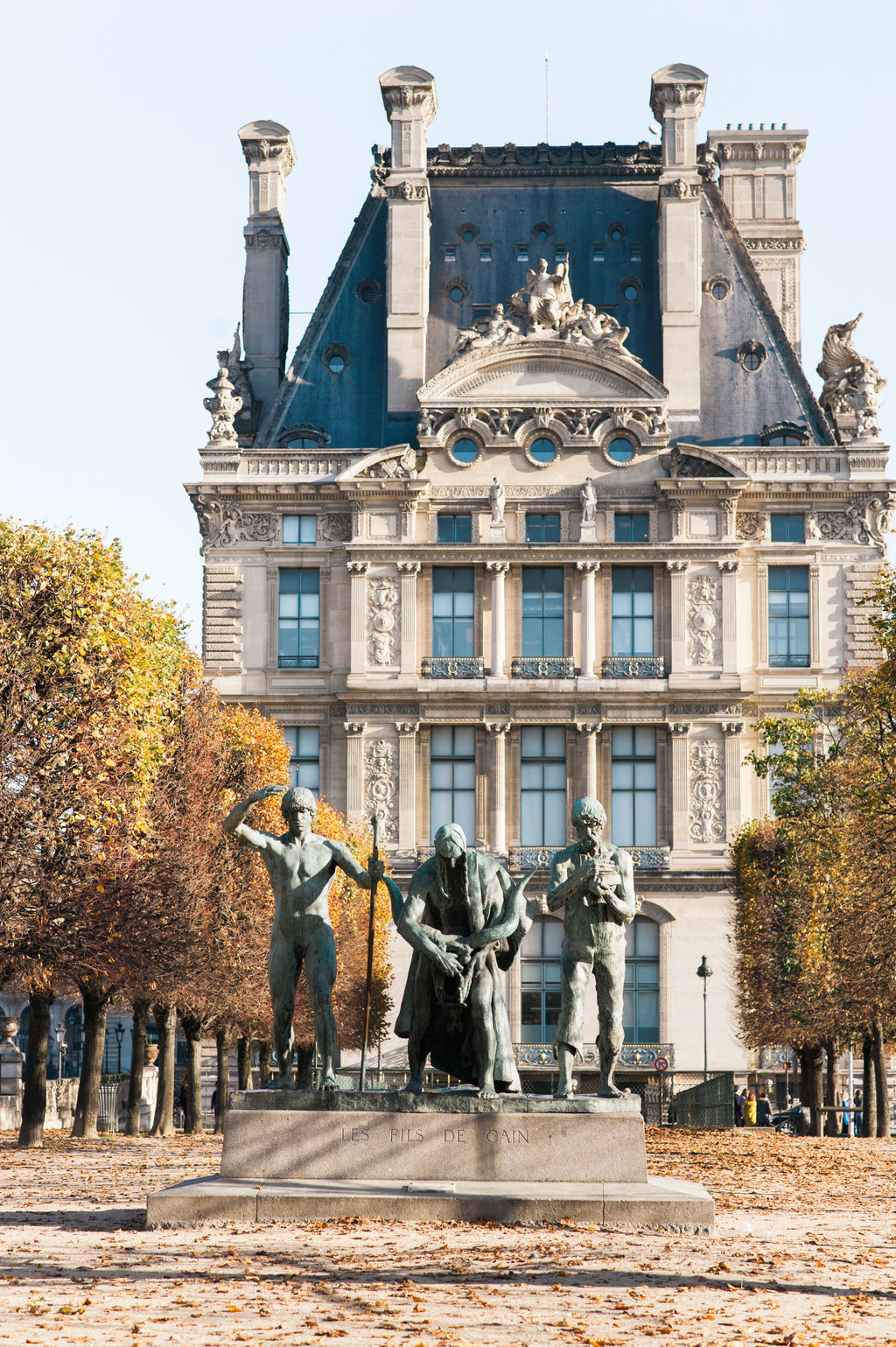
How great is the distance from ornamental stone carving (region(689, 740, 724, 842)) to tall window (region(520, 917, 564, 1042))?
19.1 feet

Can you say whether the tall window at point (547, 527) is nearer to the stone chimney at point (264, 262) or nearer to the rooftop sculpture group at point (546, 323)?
the rooftop sculpture group at point (546, 323)

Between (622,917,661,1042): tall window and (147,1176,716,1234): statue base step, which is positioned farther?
(622,917,661,1042): tall window

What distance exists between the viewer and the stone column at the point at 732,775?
213 feet

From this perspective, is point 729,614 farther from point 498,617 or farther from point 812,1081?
point 812,1081

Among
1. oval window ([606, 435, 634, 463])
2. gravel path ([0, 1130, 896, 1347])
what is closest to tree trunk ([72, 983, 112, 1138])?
gravel path ([0, 1130, 896, 1347])

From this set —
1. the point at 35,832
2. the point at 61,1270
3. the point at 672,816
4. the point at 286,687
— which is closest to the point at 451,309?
the point at 286,687

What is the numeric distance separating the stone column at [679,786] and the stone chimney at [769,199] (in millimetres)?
19747

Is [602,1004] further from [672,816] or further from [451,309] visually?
[451,309]

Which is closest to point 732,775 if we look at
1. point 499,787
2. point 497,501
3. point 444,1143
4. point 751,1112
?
point 499,787

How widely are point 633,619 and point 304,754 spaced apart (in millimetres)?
12191

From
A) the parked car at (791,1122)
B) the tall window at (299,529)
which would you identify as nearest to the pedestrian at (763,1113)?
the parked car at (791,1122)

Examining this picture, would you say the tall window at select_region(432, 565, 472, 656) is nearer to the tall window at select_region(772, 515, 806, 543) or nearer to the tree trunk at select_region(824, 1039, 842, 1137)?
the tall window at select_region(772, 515, 806, 543)

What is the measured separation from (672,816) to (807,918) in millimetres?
14996

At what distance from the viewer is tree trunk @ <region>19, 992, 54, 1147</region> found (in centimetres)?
3600
